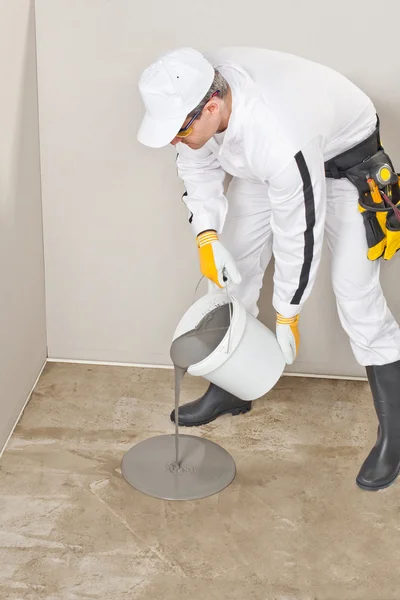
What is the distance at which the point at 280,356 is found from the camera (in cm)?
249

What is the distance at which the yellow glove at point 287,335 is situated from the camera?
7.90ft

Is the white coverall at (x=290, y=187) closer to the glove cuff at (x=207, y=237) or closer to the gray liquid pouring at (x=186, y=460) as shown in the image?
the glove cuff at (x=207, y=237)

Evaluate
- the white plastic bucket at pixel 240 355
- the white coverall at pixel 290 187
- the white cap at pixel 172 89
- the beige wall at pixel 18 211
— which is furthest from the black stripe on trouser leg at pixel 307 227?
the beige wall at pixel 18 211

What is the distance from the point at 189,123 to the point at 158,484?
1.05m

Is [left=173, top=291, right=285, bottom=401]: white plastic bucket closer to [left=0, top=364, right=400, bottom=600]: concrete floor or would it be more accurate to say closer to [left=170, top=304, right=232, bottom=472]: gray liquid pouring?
[left=170, top=304, right=232, bottom=472]: gray liquid pouring

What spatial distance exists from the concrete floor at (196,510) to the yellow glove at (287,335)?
0.37 metres

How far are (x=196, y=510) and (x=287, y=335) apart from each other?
0.55m

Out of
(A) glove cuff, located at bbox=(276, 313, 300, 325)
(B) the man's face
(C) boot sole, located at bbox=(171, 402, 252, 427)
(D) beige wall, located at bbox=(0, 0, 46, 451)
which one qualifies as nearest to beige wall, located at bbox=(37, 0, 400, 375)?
(D) beige wall, located at bbox=(0, 0, 46, 451)

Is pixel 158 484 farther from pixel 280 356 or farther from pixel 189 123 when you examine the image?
pixel 189 123

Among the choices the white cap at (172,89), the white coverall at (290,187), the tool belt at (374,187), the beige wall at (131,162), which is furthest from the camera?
the beige wall at (131,162)

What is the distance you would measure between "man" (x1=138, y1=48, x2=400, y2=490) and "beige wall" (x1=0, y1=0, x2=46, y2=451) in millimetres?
526

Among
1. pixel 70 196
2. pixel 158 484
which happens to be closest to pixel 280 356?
pixel 158 484

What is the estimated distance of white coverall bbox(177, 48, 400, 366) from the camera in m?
2.11

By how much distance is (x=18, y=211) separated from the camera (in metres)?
2.68
